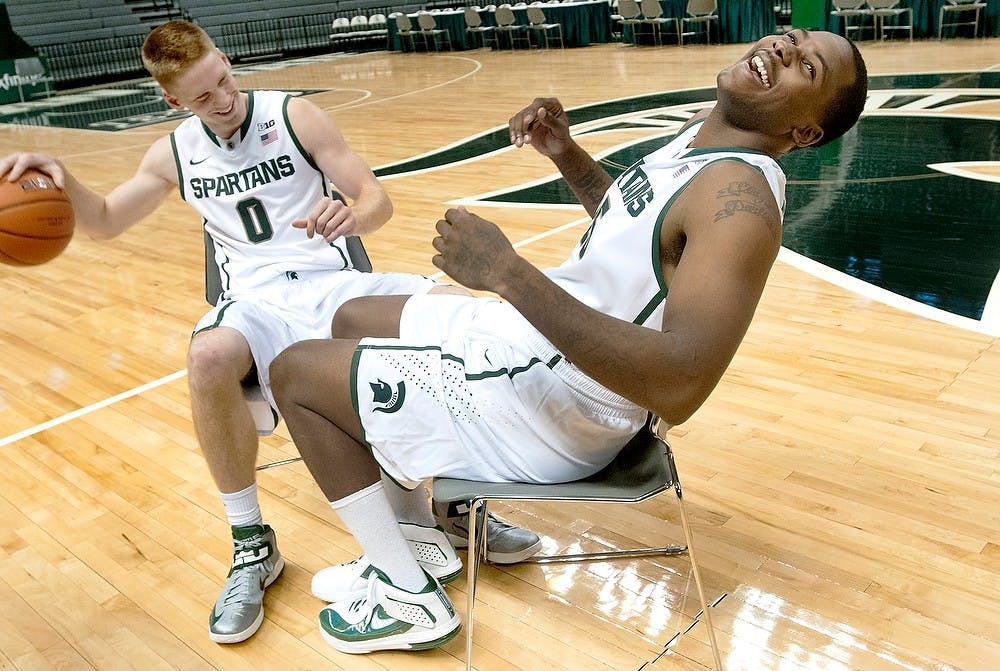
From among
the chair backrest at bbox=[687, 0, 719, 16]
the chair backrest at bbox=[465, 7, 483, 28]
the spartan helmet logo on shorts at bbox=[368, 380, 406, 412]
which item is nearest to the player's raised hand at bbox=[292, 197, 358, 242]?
the spartan helmet logo on shorts at bbox=[368, 380, 406, 412]

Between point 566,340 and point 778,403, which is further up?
point 566,340

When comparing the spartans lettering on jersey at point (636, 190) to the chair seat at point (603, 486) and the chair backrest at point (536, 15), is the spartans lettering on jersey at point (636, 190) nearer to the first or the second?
the chair seat at point (603, 486)

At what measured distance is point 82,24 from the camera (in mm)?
22844

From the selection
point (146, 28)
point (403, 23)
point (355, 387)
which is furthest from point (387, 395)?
point (146, 28)

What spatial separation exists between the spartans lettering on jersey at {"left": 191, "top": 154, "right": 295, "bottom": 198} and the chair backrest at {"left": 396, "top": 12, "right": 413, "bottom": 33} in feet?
63.3

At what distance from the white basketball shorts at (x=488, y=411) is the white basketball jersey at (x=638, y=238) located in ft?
0.55

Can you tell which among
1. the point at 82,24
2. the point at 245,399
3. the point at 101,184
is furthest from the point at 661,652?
the point at 82,24

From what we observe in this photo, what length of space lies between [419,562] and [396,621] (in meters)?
0.22

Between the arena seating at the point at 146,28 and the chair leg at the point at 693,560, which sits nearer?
the chair leg at the point at 693,560

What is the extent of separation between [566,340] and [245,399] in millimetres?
1143

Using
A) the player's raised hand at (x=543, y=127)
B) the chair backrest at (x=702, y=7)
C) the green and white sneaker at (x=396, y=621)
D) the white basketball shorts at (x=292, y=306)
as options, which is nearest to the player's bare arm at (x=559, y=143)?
the player's raised hand at (x=543, y=127)

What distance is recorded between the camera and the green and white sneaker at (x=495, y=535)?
2.52 m

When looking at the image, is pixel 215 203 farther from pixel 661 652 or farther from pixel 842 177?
pixel 842 177

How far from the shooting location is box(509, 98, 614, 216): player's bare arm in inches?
92.8
